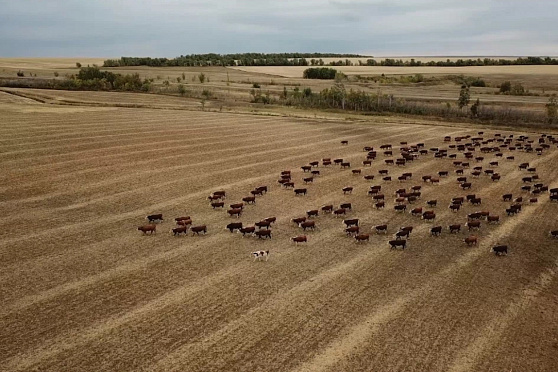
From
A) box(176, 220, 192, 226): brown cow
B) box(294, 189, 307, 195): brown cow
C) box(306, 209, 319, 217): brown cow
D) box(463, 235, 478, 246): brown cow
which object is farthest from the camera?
box(294, 189, 307, 195): brown cow

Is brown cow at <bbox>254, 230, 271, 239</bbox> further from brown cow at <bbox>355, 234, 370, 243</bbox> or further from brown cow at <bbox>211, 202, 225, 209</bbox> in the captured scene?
brown cow at <bbox>211, 202, 225, 209</bbox>

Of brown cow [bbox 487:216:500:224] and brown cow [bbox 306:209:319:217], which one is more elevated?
brown cow [bbox 306:209:319:217]

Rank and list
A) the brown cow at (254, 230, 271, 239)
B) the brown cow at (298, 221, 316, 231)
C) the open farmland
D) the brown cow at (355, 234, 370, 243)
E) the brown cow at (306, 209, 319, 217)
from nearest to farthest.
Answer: the open farmland < the brown cow at (355, 234, 370, 243) < the brown cow at (254, 230, 271, 239) < the brown cow at (298, 221, 316, 231) < the brown cow at (306, 209, 319, 217)

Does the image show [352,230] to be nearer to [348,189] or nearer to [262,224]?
[262,224]

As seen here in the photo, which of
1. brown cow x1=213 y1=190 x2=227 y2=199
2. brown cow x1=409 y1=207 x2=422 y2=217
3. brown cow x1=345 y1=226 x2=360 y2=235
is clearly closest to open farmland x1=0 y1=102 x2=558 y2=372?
brown cow x1=345 y1=226 x2=360 y2=235

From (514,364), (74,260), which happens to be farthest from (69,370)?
(514,364)

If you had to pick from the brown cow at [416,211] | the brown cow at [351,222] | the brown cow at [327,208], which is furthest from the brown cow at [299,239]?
the brown cow at [416,211]

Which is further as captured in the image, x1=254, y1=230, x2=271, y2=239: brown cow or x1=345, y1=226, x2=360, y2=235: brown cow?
x1=345, y1=226, x2=360, y2=235: brown cow

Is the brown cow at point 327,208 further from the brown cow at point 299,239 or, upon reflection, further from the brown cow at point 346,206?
the brown cow at point 299,239
